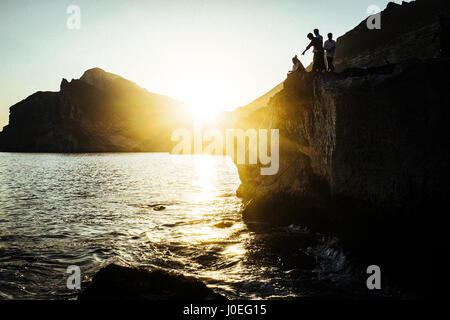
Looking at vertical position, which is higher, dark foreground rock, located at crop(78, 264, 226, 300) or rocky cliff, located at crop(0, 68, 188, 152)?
rocky cliff, located at crop(0, 68, 188, 152)

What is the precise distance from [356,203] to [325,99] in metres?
4.41

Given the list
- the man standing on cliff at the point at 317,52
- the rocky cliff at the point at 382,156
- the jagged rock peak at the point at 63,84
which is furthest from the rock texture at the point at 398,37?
the jagged rock peak at the point at 63,84

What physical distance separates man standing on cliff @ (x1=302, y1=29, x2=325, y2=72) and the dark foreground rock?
12204mm

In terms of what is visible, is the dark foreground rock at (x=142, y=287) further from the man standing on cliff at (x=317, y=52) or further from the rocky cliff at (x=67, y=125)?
the rocky cliff at (x=67, y=125)

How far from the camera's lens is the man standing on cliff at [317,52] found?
45.1 ft

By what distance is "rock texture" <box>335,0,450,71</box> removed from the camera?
23.3 metres

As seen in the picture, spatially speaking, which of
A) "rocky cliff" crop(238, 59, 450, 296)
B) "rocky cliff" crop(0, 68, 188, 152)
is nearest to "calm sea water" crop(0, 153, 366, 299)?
"rocky cliff" crop(238, 59, 450, 296)

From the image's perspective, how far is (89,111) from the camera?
7421 inches

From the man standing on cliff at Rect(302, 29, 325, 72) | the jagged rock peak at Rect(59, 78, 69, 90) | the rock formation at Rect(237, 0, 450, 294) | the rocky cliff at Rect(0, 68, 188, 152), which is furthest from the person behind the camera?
the jagged rock peak at Rect(59, 78, 69, 90)

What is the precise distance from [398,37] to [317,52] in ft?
63.1

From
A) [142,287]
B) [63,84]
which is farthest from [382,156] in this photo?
[63,84]

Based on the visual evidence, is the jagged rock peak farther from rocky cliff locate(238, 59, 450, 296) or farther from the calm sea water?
rocky cliff locate(238, 59, 450, 296)

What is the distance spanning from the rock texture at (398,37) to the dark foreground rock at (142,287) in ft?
79.0
